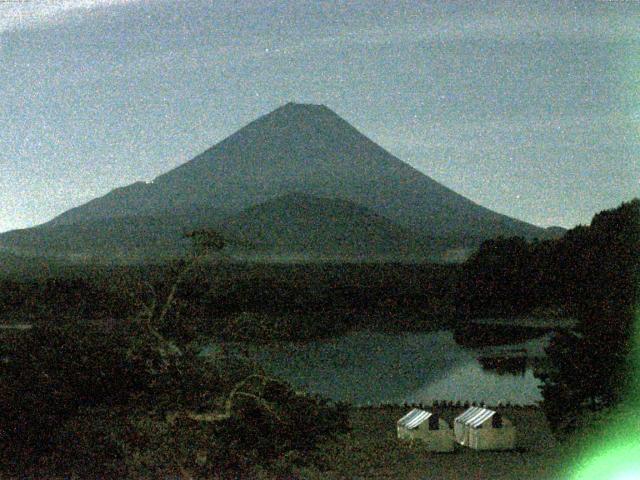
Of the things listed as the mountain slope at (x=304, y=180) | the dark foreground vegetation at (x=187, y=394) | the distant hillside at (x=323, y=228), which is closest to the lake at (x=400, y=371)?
the dark foreground vegetation at (x=187, y=394)

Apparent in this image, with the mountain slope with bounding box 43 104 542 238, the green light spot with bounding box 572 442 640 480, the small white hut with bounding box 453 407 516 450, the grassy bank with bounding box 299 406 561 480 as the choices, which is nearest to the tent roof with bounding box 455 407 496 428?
the small white hut with bounding box 453 407 516 450

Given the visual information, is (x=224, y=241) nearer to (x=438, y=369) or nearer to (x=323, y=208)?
(x=438, y=369)

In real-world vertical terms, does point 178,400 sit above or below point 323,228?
above

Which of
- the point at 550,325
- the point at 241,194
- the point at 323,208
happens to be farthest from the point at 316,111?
the point at 550,325

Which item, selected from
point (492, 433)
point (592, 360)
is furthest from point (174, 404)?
point (492, 433)

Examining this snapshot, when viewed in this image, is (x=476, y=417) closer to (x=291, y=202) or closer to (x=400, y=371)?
(x=400, y=371)

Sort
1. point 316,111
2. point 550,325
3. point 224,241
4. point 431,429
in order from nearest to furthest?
point 224,241 < point 431,429 < point 550,325 < point 316,111

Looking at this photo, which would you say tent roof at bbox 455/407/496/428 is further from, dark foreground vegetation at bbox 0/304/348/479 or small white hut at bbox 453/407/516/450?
dark foreground vegetation at bbox 0/304/348/479
